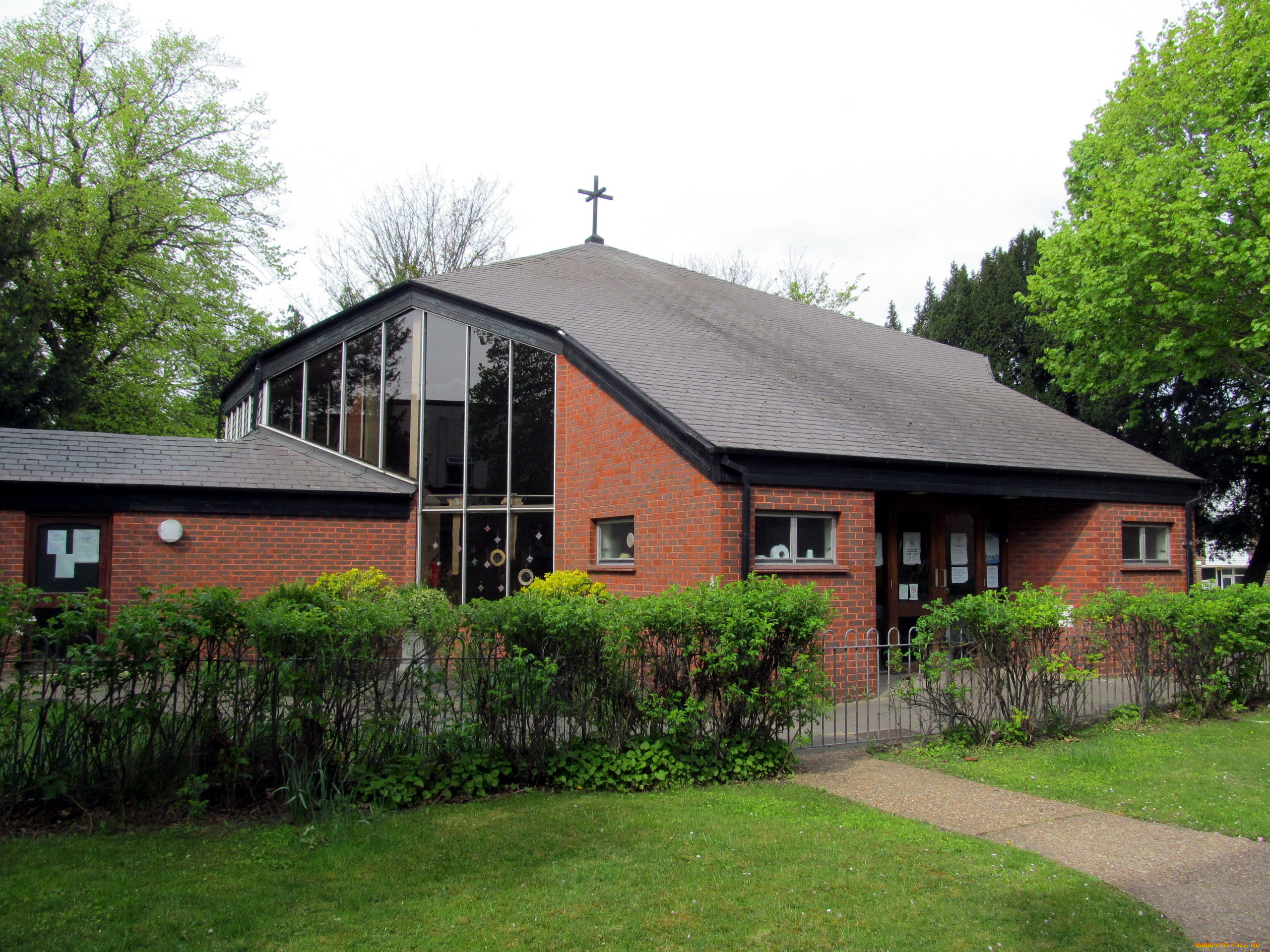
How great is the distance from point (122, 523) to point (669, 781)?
10.0m

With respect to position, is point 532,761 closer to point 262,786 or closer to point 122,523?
point 262,786

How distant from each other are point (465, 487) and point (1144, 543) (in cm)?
1114

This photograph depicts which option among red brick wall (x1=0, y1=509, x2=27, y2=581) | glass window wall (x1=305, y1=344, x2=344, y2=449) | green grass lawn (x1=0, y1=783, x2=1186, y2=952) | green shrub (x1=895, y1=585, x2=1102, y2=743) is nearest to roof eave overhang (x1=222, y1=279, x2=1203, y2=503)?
glass window wall (x1=305, y1=344, x2=344, y2=449)

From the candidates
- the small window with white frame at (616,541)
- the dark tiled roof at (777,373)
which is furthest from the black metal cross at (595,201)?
the small window with white frame at (616,541)

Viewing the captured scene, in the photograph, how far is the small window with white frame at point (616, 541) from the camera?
1222 centimetres

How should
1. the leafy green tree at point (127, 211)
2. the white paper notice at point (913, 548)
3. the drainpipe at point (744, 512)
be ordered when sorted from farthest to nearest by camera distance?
the leafy green tree at point (127, 211) → the white paper notice at point (913, 548) → the drainpipe at point (744, 512)

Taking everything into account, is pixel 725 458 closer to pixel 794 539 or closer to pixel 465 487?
pixel 794 539

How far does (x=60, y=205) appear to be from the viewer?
25.3m

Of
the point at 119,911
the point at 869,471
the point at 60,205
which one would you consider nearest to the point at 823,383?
the point at 869,471

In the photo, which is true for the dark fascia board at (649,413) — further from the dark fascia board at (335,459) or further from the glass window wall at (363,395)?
the glass window wall at (363,395)

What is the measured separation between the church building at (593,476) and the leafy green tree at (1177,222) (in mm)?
2696

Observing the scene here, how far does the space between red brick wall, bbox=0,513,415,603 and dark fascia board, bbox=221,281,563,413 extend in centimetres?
344

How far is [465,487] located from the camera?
1453cm

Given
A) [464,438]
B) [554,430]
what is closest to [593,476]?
[554,430]
